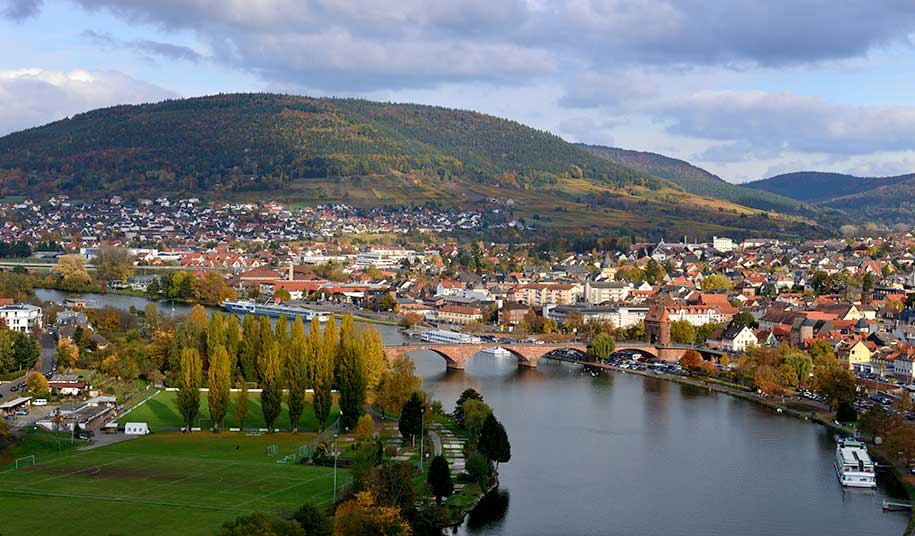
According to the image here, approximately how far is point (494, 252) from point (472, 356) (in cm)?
3744

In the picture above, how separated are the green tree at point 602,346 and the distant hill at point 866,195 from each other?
101 metres

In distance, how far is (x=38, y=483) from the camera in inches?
723

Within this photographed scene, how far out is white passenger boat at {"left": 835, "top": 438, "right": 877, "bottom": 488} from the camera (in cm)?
2039

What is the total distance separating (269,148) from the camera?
108062 mm

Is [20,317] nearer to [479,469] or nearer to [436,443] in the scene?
[436,443]

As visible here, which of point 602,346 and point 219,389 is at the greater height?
point 219,389

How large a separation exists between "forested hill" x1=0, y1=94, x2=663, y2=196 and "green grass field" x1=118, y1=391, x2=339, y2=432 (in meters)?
74.1

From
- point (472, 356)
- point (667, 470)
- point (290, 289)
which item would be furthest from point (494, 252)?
point (667, 470)

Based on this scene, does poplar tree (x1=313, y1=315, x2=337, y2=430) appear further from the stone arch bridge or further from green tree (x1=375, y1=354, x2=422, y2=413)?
the stone arch bridge

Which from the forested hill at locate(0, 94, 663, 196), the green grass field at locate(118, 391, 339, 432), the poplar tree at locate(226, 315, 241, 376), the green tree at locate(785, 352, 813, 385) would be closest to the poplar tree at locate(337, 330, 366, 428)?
the green grass field at locate(118, 391, 339, 432)

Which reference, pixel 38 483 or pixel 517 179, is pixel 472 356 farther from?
pixel 517 179

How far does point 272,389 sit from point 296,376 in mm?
522

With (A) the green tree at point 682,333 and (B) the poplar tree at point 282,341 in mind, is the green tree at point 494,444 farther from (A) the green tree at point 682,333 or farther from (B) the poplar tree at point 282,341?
(A) the green tree at point 682,333

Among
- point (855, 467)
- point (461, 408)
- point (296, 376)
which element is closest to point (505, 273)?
point (461, 408)
